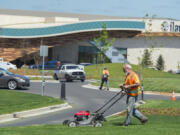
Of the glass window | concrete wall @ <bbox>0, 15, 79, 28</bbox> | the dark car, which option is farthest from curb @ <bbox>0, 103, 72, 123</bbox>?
the glass window

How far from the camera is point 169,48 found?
80.6 meters

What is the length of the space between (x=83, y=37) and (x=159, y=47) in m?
14.8

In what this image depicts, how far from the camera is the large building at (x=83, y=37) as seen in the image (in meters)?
75.8

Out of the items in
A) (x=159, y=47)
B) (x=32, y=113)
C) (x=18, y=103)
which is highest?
(x=159, y=47)

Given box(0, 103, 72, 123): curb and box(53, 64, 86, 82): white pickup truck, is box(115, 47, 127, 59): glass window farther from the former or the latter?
box(0, 103, 72, 123): curb

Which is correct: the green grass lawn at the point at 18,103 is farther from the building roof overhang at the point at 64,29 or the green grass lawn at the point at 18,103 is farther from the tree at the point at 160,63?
the tree at the point at 160,63

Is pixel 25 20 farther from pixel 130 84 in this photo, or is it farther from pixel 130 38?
pixel 130 84

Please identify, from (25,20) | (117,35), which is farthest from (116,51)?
(25,20)

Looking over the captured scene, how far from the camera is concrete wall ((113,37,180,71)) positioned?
262 feet

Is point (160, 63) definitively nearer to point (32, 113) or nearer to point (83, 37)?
point (83, 37)

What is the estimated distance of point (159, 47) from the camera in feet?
262

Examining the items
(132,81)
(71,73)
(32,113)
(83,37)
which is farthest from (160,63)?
(132,81)

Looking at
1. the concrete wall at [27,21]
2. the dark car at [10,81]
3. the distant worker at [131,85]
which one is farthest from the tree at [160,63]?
the distant worker at [131,85]

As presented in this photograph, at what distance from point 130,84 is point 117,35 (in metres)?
69.0
